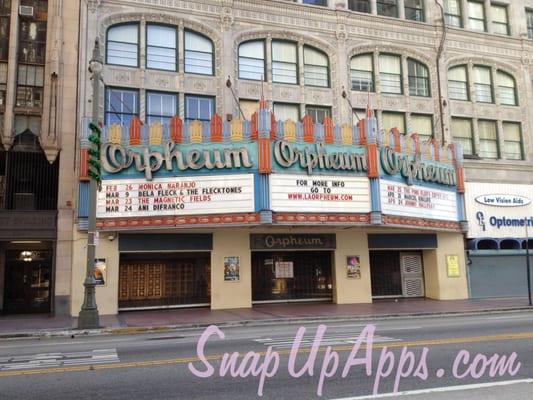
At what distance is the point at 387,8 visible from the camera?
3141cm

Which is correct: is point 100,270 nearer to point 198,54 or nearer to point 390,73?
point 198,54

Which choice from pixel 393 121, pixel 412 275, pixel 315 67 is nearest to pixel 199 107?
pixel 315 67

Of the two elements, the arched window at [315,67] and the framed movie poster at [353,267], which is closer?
the framed movie poster at [353,267]

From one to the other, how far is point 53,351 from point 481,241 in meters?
25.4

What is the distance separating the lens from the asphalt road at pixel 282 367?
26.1 feet

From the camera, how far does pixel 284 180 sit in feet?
75.0

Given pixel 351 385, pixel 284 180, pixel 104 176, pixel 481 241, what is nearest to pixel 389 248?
pixel 481 241

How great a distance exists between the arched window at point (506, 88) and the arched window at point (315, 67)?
490 inches

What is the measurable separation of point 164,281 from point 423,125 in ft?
58.2

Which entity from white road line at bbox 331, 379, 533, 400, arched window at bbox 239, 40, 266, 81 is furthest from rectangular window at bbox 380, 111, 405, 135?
white road line at bbox 331, 379, 533, 400

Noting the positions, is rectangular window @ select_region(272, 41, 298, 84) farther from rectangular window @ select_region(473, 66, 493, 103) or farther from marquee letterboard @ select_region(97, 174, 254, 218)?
rectangular window @ select_region(473, 66, 493, 103)

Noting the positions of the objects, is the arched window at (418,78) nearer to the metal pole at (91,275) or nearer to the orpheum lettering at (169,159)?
the orpheum lettering at (169,159)

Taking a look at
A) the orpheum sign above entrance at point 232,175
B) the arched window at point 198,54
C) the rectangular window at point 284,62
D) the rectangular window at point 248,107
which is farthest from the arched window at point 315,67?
the orpheum sign above entrance at point 232,175

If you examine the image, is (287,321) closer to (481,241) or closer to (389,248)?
(389,248)
